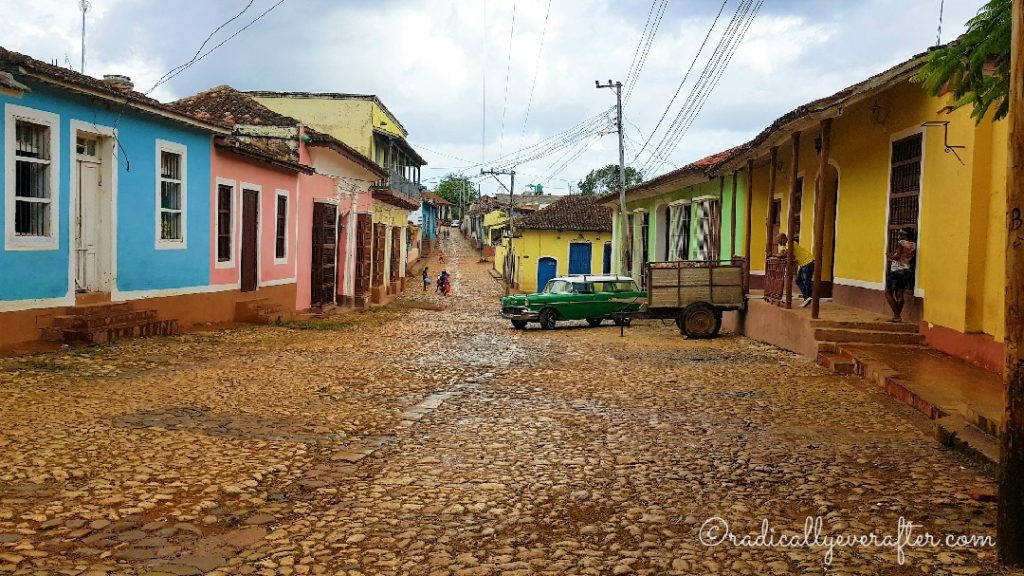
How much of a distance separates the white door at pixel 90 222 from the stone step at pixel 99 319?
0.53m

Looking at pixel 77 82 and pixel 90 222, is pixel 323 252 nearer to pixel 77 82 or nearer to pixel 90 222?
pixel 90 222

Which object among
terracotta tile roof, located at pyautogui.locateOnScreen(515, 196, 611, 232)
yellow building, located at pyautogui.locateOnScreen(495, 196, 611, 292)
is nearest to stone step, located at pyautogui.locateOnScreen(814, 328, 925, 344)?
Answer: yellow building, located at pyautogui.locateOnScreen(495, 196, 611, 292)

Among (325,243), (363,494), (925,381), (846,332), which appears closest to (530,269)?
(325,243)

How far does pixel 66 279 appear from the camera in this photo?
10.8m

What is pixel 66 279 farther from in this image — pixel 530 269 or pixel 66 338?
pixel 530 269

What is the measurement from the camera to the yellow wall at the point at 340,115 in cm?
3244

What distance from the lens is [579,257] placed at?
140 feet

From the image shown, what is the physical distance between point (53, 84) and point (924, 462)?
407 inches

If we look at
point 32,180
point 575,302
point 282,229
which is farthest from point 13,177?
point 575,302

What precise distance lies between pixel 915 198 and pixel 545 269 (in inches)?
1265

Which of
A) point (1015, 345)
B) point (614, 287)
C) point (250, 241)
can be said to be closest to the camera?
point (1015, 345)

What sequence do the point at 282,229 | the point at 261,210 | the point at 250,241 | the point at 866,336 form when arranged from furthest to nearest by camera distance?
the point at 282,229 < the point at 261,210 < the point at 250,241 < the point at 866,336

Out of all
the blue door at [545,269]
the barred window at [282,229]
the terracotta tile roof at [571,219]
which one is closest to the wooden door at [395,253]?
the terracotta tile roof at [571,219]

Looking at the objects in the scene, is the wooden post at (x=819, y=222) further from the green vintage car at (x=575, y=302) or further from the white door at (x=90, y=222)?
the white door at (x=90, y=222)
